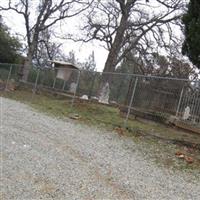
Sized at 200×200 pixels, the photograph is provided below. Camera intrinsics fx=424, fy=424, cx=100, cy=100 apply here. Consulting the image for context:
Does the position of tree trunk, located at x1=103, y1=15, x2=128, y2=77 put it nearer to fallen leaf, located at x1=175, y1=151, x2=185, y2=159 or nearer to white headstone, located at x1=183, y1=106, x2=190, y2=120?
white headstone, located at x1=183, y1=106, x2=190, y2=120

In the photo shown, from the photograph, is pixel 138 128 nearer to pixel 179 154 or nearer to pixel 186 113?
pixel 186 113

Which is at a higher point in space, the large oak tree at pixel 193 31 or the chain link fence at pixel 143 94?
the large oak tree at pixel 193 31

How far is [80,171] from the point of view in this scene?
25.2 ft

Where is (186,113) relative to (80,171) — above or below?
above

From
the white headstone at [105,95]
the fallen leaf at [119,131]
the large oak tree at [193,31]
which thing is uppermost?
the large oak tree at [193,31]

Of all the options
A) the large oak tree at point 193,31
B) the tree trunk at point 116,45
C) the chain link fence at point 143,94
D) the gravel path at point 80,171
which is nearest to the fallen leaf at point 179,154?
the gravel path at point 80,171

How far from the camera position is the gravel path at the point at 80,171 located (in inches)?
256

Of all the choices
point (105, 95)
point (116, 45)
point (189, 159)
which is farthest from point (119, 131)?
point (116, 45)

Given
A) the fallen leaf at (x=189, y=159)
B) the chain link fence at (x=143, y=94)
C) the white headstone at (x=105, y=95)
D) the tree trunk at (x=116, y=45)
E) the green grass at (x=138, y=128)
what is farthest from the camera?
the tree trunk at (x=116, y=45)

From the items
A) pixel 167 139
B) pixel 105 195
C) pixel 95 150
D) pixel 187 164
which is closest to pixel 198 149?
pixel 167 139

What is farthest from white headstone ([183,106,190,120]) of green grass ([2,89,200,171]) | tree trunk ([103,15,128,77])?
tree trunk ([103,15,128,77])

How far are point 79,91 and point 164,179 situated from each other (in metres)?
14.4

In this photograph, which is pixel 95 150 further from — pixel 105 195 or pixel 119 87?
pixel 119 87

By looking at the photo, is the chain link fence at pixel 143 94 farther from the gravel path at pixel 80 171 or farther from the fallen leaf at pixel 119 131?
the gravel path at pixel 80 171
